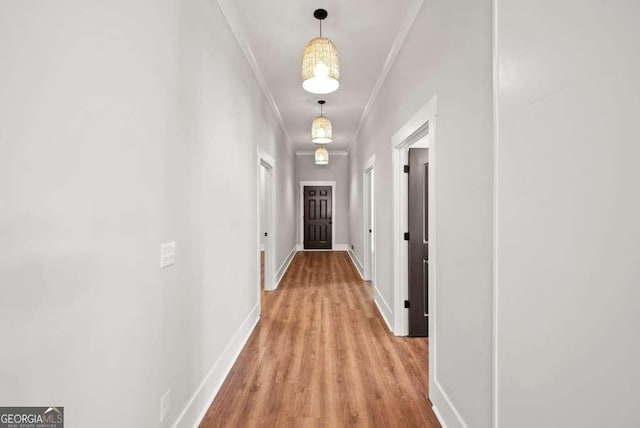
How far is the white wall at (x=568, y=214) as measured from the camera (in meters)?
0.75

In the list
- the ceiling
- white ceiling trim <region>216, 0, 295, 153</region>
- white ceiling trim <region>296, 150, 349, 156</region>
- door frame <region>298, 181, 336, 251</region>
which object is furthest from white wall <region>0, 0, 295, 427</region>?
door frame <region>298, 181, 336, 251</region>

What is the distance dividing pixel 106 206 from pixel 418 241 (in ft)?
8.80

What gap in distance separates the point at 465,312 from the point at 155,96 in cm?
187

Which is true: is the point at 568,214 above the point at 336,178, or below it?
below

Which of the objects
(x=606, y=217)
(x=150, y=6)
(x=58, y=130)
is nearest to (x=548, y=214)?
(x=606, y=217)

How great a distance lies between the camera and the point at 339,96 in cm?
450

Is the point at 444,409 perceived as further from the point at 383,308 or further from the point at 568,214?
the point at 383,308

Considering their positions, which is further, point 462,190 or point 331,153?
point 331,153

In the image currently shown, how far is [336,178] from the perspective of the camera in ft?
30.2

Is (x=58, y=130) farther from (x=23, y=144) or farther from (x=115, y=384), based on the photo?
(x=115, y=384)

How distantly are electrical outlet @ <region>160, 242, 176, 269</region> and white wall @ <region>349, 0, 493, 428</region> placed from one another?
1.52 meters

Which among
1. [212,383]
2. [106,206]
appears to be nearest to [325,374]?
[212,383]

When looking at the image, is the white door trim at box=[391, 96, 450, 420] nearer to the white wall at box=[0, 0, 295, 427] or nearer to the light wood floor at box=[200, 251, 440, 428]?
the light wood floor at box=[200, 251, 440, 428]

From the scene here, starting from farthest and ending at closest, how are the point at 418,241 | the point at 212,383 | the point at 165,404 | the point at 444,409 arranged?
the point at 418,241 < the point at 212,383 < the point at 444,409 < the point at 165,404
